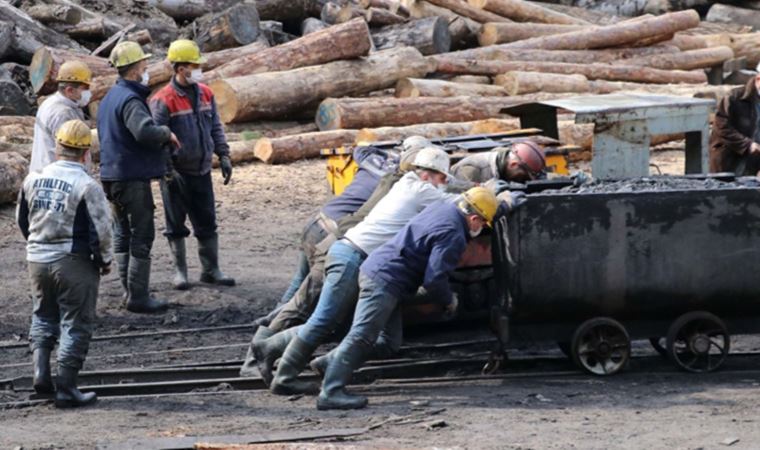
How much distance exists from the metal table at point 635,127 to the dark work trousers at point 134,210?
3.66m

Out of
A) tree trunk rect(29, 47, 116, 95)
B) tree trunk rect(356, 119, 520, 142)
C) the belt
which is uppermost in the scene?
tree trunk rect(29, 47, 116, 95)

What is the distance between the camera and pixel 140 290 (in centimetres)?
1248

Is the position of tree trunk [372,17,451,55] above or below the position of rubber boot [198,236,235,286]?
above

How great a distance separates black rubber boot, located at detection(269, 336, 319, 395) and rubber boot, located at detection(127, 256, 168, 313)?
286 cm

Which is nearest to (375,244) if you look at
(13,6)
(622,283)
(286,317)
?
(286,317)

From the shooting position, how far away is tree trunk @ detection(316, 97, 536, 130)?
19297 mm

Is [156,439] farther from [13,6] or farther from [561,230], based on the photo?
[13,6]

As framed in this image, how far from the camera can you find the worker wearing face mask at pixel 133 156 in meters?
12.1

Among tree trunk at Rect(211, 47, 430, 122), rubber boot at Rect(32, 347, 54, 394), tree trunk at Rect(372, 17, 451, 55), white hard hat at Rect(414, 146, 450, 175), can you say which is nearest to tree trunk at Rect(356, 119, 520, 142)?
tree trunk at Rect(211, 47, 430, 122)

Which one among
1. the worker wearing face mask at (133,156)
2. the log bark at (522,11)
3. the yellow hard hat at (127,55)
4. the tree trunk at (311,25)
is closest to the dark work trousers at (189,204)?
the worker wearing face mask at (133,156)

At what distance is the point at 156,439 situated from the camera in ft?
27.9

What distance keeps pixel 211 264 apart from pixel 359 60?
25.9ft

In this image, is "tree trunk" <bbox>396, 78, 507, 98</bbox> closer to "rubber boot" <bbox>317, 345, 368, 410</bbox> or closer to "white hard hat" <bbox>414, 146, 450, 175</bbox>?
"white hard hat" <bbox>414, 146, 450, 175</bbox>

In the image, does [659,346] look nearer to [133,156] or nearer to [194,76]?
[133,156]
